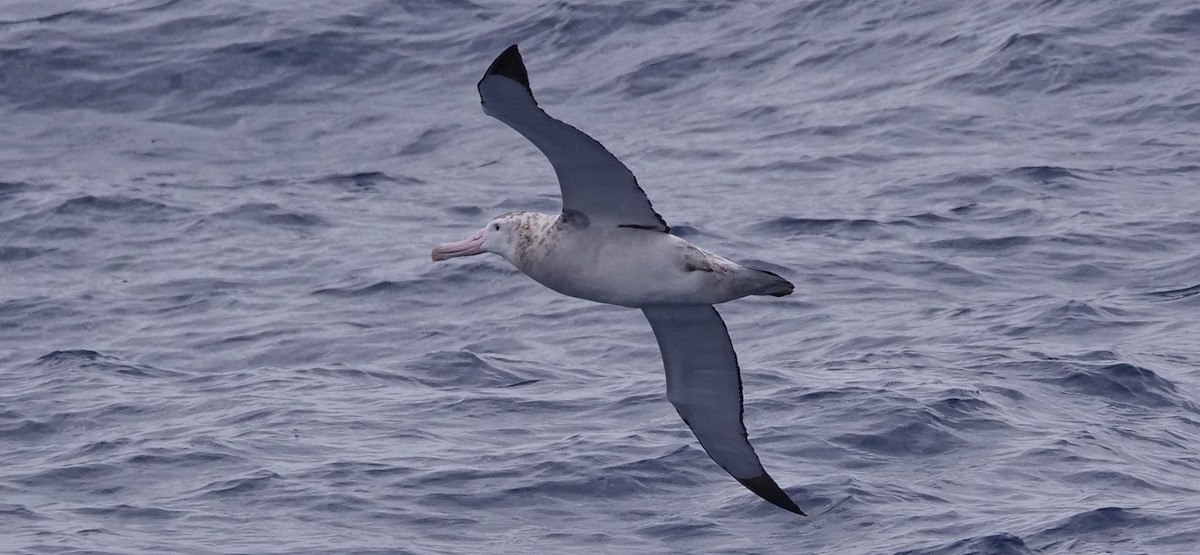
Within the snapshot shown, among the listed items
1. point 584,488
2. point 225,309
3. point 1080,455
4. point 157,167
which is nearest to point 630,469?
point 584,488

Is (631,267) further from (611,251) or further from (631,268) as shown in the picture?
(611,251)

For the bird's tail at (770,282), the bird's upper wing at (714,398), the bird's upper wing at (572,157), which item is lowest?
the bird's upper wing at (714,398)

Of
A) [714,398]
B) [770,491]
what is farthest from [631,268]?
[770,491]

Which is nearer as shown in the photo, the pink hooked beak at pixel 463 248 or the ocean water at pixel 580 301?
the pink hooked beak at pixel 463 248

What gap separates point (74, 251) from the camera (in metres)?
19.0

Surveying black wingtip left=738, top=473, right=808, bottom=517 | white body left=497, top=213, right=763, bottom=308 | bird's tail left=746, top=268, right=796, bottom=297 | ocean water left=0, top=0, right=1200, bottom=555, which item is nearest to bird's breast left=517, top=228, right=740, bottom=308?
white body left=497, top=213, right=763, bottom=308

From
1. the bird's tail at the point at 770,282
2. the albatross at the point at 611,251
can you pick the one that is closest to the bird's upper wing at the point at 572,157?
the albatross at the point at 611,251

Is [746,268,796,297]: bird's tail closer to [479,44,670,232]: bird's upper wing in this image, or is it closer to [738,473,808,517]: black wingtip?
[479,44,670,232]: bird's upper wing

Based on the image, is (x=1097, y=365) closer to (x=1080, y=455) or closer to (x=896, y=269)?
(x=1080, y=455)

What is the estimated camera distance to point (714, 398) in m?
10.8

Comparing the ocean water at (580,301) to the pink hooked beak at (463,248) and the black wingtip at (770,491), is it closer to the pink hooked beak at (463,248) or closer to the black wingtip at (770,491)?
the black wingtip at (770,491)

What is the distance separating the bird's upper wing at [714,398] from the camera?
10.7 m

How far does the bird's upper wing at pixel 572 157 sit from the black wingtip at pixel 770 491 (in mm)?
1737

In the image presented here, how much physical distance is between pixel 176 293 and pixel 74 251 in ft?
6.89
